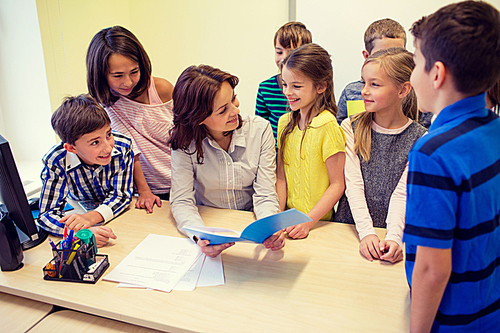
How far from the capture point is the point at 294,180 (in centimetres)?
145

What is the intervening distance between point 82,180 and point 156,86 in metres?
0.62

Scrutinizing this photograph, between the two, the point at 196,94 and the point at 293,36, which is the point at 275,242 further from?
the point at 293,36

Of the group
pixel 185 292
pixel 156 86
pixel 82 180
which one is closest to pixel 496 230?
pixel 185 292

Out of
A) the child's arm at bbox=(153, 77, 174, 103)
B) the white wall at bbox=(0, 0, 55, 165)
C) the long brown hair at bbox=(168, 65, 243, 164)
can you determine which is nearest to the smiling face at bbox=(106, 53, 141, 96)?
the child's arm at bbox=(153, 77, 174, 103)

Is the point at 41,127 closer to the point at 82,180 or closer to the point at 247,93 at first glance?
the point at 82,180

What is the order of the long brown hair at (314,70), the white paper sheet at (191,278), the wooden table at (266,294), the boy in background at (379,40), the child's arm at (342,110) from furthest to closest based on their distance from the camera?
1. the child's arm at (342,110)
2. the boy in background at (379,40)
3. the long brown hair at (314,70)
4. the white paper sheet at (191,278)
5. the wooden table at (266,294)

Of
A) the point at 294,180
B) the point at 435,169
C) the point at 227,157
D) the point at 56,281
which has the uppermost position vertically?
the point at 435,169

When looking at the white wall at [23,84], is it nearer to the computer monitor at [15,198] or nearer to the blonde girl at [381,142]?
the computer monitor at [15,198]

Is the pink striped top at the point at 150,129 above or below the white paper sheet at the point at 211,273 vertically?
above

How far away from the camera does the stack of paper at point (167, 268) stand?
100 centimetres

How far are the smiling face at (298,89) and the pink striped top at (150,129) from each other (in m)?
0.66

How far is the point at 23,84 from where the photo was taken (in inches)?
95.1

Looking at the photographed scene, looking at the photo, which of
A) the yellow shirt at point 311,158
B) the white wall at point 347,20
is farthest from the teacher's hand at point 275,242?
the white wall at point 347,20

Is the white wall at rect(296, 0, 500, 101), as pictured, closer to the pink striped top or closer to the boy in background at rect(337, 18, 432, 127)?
the boy in background at rect(337, 18, 432, 127)
